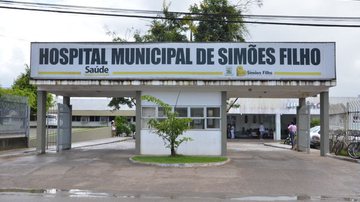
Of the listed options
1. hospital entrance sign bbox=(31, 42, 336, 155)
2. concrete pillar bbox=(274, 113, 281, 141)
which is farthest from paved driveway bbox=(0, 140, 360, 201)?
concrete pillar bbox=(274, 113, 281, 141)

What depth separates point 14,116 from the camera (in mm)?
25766

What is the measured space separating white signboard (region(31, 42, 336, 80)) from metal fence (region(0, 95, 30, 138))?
143 inches

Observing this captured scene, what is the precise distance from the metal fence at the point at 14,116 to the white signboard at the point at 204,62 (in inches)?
143

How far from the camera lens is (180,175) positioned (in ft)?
52.0

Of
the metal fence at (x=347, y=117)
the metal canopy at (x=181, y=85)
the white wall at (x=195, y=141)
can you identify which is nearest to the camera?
the metal canopy at (x=181, y=85)

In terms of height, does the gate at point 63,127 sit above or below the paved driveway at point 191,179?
above

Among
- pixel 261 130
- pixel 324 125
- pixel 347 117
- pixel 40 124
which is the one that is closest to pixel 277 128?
pixel 261 130

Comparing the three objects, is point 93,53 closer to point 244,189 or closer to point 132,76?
point 132,76

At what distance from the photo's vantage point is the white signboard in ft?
72.6

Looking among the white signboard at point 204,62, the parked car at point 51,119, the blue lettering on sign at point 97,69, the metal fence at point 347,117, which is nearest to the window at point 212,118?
the white signboard at point 204,62

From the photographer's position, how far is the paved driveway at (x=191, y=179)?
12688 millimetres

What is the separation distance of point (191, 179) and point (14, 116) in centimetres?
1411

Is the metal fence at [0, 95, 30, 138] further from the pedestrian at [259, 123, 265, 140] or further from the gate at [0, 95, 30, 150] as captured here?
the pedestrian at [259, 123, 265, 140]

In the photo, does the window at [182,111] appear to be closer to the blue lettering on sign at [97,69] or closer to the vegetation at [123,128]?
the blue lettering on sign at [97,69]
